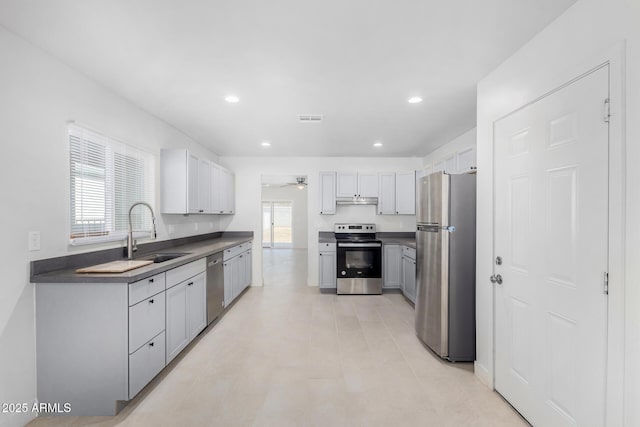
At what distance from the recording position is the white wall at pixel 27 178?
173 centimetres

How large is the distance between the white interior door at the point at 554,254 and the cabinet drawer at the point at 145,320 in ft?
8.90

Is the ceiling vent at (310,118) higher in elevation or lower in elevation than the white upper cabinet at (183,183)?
higher

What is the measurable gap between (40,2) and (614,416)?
11.7 ft

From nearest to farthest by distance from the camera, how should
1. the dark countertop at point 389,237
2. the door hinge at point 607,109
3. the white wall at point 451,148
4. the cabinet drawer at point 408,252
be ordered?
the door hinge at point 607,109
the white wall at point 451,148
the cabinet drawer at point 408,252
the dark countertop at point 389,237

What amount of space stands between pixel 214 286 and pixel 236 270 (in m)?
0.90

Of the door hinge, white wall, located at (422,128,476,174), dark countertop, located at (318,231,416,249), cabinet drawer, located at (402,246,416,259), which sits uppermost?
white wall, located at (422,128,476,174)

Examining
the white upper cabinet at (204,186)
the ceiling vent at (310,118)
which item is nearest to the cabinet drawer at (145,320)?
the white upper cabinet at (204,186)

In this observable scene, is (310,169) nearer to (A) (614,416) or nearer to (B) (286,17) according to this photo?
(B) (286,17)

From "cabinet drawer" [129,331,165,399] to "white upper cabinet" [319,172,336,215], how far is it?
3.51 m

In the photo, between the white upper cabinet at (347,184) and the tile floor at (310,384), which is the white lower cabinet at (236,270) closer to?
the tile floor at (310,384)

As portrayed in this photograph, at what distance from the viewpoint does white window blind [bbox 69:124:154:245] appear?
2.25 meters

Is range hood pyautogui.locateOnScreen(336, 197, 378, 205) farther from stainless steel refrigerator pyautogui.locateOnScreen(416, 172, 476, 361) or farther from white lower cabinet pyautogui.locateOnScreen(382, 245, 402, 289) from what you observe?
stainless steel refrigerator pyautogui.locateOnScreen(416, 172, 476, 361)

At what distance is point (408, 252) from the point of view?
15.2 ft

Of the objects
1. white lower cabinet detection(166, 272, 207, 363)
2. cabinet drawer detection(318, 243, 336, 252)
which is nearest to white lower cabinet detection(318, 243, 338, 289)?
cabinet drawer detection(318, 243, 336, 252)
